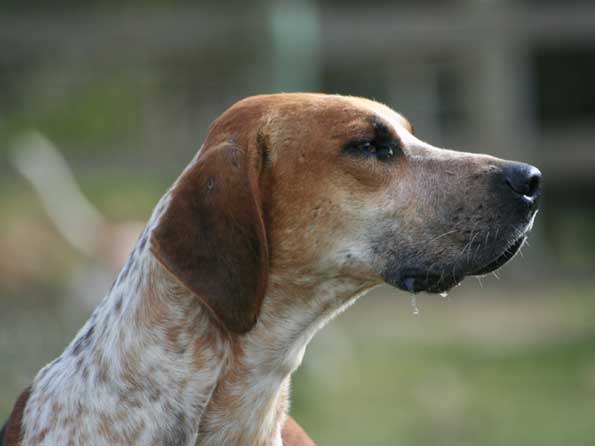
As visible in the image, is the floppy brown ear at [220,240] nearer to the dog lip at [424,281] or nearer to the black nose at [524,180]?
the dog lip at [424,281]

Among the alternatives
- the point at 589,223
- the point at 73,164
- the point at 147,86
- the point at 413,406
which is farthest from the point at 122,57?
the point at 589,223

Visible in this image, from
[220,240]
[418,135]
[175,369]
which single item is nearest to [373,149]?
[220,240]

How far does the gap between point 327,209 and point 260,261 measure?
11.2 inches

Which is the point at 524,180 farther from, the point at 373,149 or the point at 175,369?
the point at 175,369

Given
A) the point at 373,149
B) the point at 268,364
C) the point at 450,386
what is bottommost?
the point at 450,386

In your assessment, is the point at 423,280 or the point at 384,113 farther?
the point at 384,113

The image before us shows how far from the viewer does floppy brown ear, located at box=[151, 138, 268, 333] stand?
324cm

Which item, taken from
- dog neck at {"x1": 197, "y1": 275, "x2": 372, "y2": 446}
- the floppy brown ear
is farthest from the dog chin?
the floppy brown ear

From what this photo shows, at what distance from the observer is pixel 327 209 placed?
3.41m

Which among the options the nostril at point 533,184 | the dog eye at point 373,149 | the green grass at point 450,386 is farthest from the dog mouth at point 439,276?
the green grass at point 450,386

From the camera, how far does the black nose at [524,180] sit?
3328mm

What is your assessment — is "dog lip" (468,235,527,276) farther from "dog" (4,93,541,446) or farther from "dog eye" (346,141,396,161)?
"dog eye" (346,141,396,161)

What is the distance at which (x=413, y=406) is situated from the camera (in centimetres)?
686

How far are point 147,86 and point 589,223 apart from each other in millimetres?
5233
